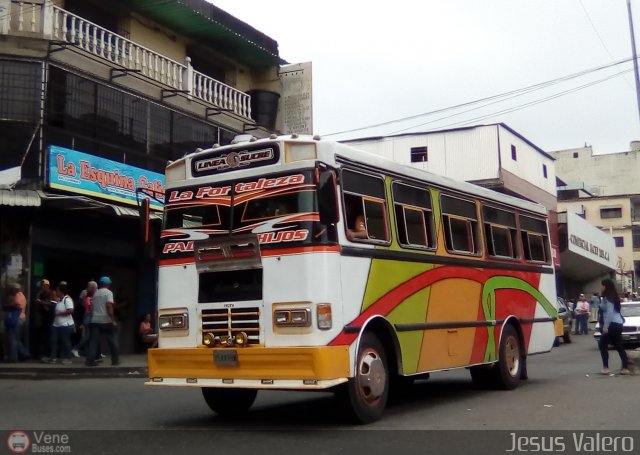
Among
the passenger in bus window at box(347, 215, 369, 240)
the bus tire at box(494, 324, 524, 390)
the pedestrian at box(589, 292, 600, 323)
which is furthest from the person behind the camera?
the pedestrian at box(589, 292, 600, 323)

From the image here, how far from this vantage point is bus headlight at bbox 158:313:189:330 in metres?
8.66

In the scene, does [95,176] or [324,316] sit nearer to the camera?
[324,316]

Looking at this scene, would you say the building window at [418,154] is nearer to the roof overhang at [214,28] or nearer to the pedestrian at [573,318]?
the pedestrian at [573,318]

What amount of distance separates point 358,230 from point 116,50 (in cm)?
1193

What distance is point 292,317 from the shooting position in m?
7.96

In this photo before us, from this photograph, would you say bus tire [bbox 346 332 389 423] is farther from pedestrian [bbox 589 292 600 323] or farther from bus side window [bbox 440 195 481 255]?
pedestrian [bbox 589 292 600 323]

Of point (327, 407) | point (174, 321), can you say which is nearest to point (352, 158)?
point (174, 321)

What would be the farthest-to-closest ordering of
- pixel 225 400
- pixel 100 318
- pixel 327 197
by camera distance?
pixel 100 318
pixel 225 400
pixel 327 197

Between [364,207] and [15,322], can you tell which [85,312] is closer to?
[15,322]

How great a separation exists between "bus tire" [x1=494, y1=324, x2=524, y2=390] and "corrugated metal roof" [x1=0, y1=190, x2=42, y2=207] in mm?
9451

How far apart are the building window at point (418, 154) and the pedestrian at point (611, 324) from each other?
26716mm

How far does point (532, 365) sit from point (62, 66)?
12300 millimetres

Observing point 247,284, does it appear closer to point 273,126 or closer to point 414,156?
point 273,126

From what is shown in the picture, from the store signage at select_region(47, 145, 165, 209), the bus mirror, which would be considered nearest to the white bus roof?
the bus mirror
